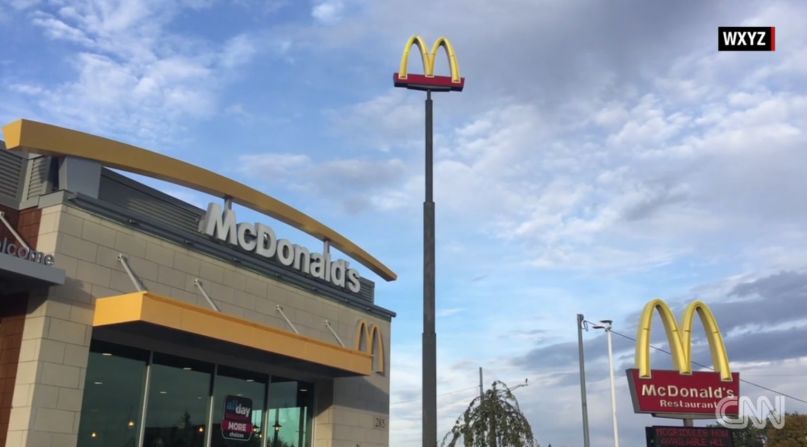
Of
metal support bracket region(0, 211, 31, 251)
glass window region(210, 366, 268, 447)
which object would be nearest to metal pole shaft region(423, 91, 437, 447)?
metal support bracket region(0, 211, 31, 251)

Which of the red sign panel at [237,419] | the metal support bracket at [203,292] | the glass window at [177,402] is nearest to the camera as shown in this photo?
the glass window at [177,402]

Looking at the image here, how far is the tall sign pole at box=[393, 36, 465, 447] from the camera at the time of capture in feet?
42.8

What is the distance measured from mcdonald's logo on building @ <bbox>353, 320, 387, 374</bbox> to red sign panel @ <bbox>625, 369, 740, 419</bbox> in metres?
8.85

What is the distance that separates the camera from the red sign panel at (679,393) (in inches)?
997

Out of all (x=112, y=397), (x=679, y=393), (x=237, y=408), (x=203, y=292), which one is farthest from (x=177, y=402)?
(x=679, y=393)

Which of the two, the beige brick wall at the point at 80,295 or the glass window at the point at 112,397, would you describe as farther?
the glass window at the point at 112,397

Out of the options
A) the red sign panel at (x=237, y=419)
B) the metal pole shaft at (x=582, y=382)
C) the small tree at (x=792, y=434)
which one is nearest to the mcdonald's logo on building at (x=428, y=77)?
the red sign panel at (x=237, y=419)

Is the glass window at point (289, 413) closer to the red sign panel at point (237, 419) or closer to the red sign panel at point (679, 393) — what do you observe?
the red sign panel at point (237, 419)

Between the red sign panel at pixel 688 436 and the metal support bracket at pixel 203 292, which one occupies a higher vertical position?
the metal support bracket at pixel 203 292

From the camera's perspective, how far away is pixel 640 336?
2494 cm

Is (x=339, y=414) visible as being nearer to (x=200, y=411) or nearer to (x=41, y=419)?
(x=200, y=411)

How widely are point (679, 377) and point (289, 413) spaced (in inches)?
536

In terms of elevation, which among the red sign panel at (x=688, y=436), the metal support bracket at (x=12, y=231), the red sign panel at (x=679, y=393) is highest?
the metal support bracket at (x=12, y=231)

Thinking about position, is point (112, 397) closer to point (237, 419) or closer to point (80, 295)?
point (80, 295)
